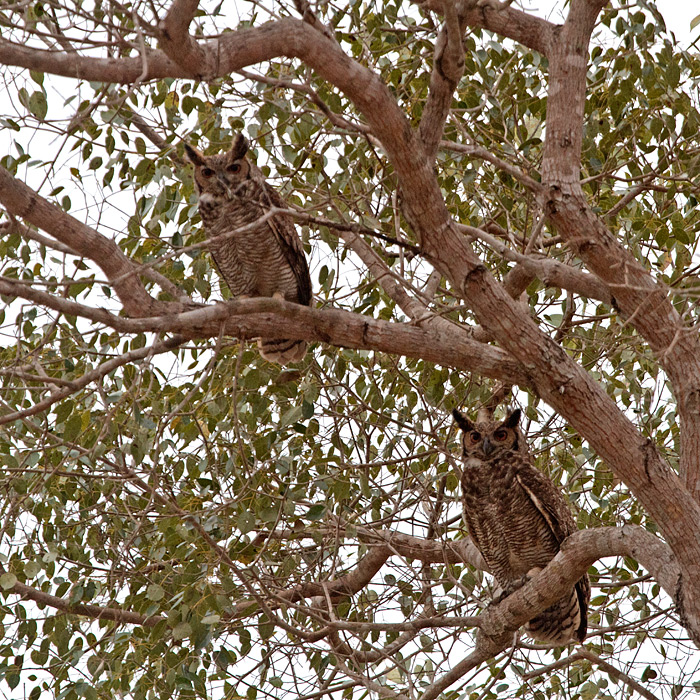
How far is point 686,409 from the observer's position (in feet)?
10.3

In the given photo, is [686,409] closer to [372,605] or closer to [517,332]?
[517,332]

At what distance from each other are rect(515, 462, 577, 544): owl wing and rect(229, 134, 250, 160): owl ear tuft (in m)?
1.87

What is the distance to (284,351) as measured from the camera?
405 centimetres

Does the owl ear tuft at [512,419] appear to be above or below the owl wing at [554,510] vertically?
above

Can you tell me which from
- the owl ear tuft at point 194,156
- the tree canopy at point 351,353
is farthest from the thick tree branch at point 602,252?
the owl ear tuft at point 194,156

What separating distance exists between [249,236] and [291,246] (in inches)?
7.9

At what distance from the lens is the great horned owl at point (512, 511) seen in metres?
3.97

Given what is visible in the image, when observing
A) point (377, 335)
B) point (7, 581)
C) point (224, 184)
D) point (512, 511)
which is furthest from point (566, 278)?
point (7, 581)

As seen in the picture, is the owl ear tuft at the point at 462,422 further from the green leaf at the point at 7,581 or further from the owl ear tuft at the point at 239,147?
the green leaf at the point at 7,581

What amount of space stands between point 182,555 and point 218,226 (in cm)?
145

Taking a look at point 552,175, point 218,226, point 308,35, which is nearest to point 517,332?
point 552,175

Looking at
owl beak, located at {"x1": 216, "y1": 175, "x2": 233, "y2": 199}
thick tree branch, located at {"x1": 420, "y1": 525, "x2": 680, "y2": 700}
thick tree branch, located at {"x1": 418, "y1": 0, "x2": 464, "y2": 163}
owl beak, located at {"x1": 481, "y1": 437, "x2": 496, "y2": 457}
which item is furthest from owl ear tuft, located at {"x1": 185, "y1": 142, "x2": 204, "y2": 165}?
thick tree branch, located at {"x1": 420, "y1": 525, "x2": 680, "y2": 700}

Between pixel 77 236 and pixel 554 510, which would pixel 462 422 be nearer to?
pixel 554 510

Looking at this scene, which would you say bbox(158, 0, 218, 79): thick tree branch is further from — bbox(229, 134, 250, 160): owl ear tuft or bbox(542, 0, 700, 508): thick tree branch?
bbox(229, 134, 250, 160): owl ear tuft
